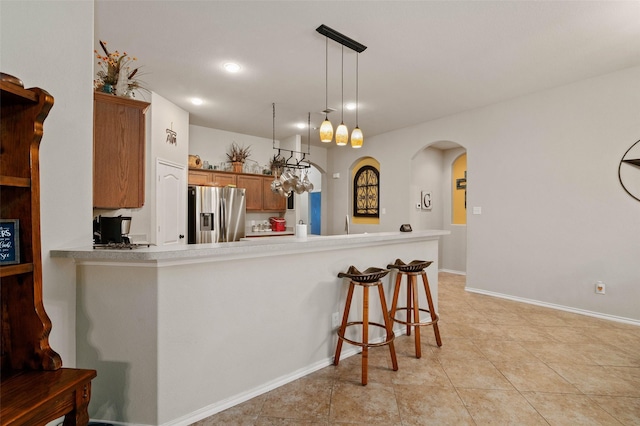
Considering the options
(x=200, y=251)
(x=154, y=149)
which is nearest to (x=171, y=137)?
(x=154, y=149)

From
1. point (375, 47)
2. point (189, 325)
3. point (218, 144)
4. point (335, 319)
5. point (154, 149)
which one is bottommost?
point (335, 319)

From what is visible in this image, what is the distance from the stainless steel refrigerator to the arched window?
2.74m

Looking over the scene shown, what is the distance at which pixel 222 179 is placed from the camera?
5.62 meters

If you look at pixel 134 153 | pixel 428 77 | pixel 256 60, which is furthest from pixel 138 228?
pixel 428 77

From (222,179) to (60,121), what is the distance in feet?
13.6

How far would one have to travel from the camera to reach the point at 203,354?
1835mm

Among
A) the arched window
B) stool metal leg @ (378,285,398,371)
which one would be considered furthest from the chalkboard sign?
the arched window

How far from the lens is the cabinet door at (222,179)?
5500mm

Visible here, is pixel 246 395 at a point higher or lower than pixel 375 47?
lower

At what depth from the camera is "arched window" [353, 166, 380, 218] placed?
670 cm

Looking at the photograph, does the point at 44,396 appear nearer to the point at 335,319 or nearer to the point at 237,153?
the point at 335,319

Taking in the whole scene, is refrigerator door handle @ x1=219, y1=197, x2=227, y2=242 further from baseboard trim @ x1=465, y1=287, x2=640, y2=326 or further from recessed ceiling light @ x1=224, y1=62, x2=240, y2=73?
baseboard trim @ x1=465, y1=287, x2=640, y2=326

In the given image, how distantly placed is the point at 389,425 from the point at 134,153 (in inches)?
101

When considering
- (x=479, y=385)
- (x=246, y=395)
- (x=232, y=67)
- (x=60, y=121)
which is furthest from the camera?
(x=232, y=67)
